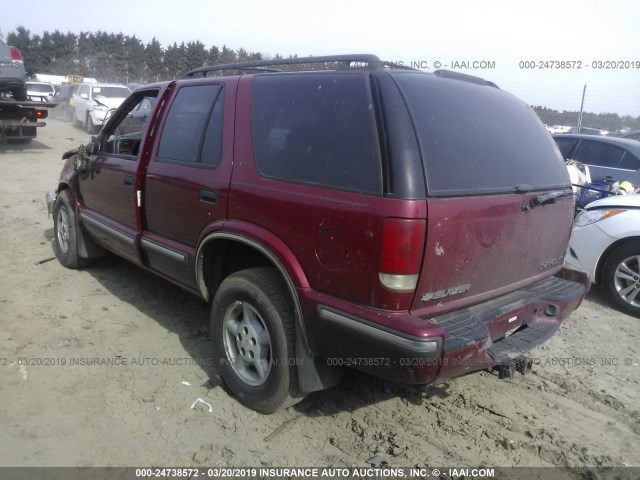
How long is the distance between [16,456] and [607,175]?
861cm

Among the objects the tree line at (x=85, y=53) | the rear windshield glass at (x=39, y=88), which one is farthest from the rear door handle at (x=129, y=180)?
the tree line at (x=85, y=53)

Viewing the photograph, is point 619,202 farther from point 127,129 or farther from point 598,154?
point 127,129

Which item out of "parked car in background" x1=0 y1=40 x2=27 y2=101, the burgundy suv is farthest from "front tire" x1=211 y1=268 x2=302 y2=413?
"parked car in background" x1=0 y1=40 x2=27 y2=101

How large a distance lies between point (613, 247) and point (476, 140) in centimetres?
310

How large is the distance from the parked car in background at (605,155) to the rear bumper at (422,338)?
634 cm

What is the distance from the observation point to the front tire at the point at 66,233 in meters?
4.99

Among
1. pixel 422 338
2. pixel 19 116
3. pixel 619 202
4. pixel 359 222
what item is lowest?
pixel 422 338

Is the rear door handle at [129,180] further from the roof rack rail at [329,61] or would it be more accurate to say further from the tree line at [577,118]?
the tree line at [577,118]

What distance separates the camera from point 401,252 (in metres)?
2.21

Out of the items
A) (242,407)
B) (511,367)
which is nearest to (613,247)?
(511,367)

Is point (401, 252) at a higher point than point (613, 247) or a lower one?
higher

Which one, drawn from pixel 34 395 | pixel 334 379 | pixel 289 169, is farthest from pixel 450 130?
pixel 34 395

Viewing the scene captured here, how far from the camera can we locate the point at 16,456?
8.36 ft

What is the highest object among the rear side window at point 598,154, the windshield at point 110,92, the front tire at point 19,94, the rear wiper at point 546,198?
the windshield at point 110,92
